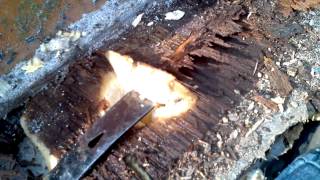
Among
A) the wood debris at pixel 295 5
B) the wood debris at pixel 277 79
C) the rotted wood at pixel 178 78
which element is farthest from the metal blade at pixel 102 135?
the wood debris at pixel 295 5

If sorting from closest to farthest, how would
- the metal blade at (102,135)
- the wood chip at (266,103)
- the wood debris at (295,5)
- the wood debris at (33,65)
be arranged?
the metal blade at (102,135)
the wood chip at (266,103)
the wood debris at (33,65)
the wood debris at (295,5)

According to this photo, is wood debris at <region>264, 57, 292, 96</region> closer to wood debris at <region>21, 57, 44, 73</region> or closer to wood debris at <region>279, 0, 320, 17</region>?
wood debris at <region>279, 0, 320, 17</region>

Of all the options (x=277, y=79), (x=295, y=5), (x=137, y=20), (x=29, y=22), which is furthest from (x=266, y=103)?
(x=29, y=22)

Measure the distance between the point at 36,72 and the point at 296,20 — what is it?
1.41 m

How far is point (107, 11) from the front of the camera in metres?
2.78

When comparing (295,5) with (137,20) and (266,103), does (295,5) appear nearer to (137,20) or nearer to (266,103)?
(266,103)

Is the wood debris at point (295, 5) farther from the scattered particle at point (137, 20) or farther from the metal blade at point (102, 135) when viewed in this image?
the metal blade at point (102, 135)

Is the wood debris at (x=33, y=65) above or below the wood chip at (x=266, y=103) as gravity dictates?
above

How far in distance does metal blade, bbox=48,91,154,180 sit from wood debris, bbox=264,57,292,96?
61 cm

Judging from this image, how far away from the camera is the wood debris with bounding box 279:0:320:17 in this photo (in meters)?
2.61

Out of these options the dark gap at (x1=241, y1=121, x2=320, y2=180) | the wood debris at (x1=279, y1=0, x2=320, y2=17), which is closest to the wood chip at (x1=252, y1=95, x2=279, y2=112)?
the dark gap at (x1=241, y1=121, x2=320, y2=180)

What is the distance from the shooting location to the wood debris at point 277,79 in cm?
228

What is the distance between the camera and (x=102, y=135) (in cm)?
209

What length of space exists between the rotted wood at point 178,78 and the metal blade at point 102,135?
42 mm
